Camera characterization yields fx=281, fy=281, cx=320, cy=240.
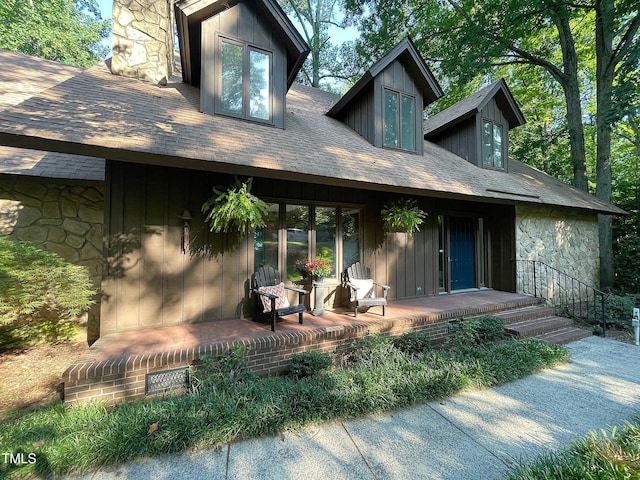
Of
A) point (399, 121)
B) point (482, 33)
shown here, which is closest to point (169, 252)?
point (399, 121)

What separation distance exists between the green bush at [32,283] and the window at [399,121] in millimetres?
6432

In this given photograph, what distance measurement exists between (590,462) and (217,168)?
4.78 m

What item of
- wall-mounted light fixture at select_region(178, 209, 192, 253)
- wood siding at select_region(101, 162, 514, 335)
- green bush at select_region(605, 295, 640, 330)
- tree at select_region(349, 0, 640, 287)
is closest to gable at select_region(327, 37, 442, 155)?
wood siding at select_region(101, 162, 514, 335)

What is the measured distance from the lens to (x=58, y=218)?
5.09m

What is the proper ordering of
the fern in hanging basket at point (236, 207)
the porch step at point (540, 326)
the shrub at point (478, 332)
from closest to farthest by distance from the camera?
the fern in hanging basket at point (236, 207) → the shrub at point (478, 332) → the porch step at point (540, 326)

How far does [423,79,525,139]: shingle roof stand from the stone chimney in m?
7.58

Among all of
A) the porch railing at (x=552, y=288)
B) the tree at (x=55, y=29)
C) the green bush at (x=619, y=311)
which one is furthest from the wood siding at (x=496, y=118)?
the tree at (x=55, y=29)

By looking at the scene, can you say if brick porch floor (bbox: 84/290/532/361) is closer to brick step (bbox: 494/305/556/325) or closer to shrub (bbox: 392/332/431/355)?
brick step (bbox: 494/305/556/325)

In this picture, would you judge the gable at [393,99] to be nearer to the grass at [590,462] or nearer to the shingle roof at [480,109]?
the shingle roof at [480,109]

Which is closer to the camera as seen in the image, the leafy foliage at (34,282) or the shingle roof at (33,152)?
the leafy foliage at (34,282)

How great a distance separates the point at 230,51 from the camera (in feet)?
16.5

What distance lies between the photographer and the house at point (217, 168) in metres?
3.96

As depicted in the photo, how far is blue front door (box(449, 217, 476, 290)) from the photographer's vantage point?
7.68m

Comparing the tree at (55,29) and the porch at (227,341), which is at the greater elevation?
the tree at (55,29)
